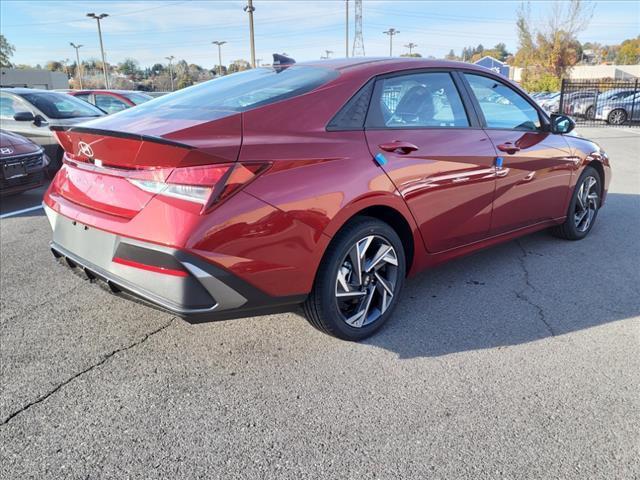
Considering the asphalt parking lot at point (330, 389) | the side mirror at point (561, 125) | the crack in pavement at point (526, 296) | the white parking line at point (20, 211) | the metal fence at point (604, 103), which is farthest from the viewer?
the metal fence at point (604, 103)

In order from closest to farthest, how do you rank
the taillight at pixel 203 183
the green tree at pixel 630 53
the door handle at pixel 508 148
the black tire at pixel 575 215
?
1. the taillight at pixel 203 183
2. the door handle at pixel 508 148
3. the black tire at pixel 575 215
4. the green tree at pixel 630 53

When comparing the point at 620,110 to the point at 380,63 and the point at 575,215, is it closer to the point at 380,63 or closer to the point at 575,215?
the point at 575,215

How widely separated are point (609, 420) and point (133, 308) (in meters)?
2.83

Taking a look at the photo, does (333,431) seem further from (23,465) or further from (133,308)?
(133,308)

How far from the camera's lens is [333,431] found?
7.24ft

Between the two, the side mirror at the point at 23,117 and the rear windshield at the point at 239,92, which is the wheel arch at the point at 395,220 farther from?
the side mirror at the point at 23,117

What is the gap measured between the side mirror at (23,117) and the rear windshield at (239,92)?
5390 millimetres

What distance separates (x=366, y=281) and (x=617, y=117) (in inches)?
881

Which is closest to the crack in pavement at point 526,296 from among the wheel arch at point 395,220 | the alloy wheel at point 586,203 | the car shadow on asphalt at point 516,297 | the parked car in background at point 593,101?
the car shadow on asphalt at point 516,297

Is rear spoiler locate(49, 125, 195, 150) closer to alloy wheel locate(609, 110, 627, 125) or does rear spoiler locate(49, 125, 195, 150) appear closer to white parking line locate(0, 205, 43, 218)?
white parking line locate(0, 205, 43, 218)

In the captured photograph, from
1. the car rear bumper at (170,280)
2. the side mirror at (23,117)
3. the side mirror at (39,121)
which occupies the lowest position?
the car rear bumper at (170,280)

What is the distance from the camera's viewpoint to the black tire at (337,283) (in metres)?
2.69

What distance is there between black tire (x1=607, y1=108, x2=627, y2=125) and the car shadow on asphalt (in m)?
19.0

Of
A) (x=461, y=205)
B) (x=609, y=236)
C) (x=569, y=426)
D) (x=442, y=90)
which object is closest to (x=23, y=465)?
(x=569, y=426)
